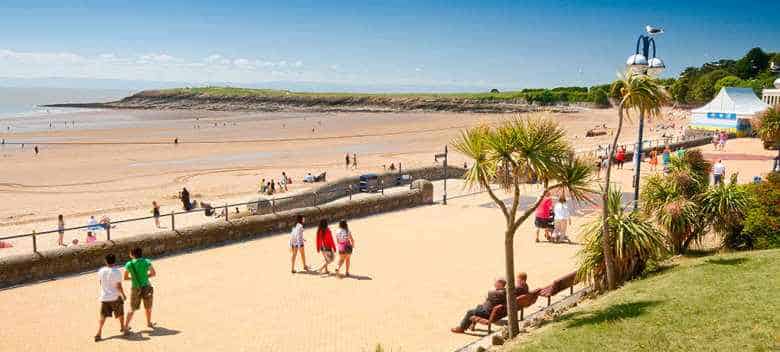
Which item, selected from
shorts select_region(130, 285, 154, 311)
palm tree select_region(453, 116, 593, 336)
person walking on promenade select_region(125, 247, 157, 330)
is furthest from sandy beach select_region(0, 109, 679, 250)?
shorts select_region(130, 285, 154, 311)

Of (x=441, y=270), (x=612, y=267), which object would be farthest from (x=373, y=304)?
(x=612, y=267)

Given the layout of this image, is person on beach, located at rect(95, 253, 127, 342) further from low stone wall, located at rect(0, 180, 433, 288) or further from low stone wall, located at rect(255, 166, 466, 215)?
low stone wall, located at rect(255, 166, 466, 215)

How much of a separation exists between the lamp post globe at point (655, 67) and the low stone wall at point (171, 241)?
892 centimetres

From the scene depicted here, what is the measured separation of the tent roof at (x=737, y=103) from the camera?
1828 inches

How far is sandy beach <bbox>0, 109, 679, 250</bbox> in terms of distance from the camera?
26.1 m

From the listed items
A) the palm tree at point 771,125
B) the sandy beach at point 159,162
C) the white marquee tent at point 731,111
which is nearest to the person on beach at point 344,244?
the sandy beach at point 159,162

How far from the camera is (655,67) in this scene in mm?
11617

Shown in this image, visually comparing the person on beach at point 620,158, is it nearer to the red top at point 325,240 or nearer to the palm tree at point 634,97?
the palm tree at point 634,97

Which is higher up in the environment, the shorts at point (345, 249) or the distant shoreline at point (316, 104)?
the distant shoreline at point (316, 104)

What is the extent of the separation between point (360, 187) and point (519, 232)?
9.94 m

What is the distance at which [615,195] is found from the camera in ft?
34.0

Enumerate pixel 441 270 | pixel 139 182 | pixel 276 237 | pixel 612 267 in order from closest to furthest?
1. pixel 612 267
2. pixel 441 270
3. pixel 276 237
4. pixel 139 182

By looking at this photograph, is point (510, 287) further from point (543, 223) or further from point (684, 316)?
point (543, 223)

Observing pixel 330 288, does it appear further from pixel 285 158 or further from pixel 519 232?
pixel 285 158
